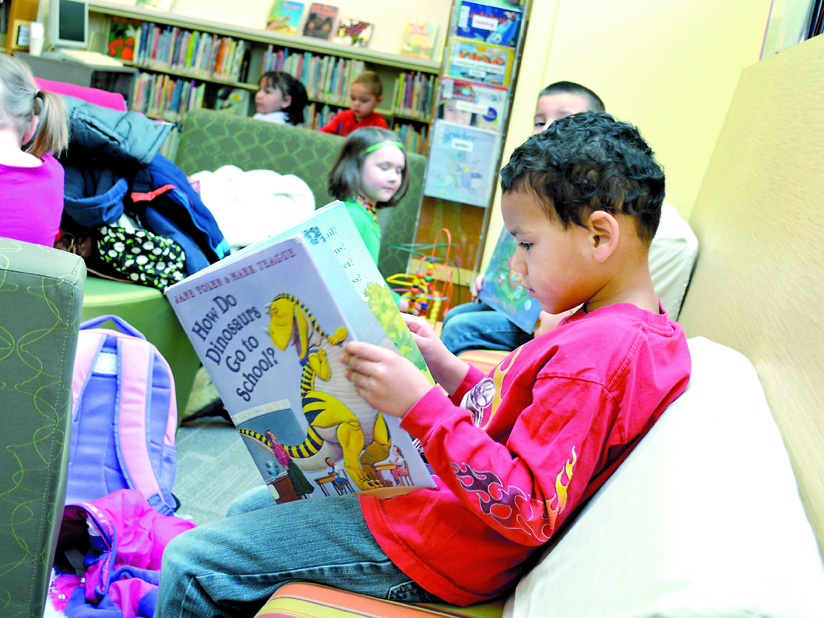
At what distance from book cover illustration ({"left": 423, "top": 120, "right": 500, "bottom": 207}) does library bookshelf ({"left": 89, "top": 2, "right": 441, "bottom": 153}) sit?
1.98 m

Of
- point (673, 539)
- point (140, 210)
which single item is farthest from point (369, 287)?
point (140, 210)

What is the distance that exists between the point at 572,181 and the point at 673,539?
1.38ft

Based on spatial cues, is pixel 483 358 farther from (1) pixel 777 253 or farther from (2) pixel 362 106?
(2) pixel 362 106

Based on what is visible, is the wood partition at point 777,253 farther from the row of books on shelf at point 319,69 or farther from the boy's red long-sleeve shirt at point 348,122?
the row of books on shelf at point 319,69

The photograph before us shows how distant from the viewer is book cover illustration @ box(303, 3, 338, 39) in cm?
483

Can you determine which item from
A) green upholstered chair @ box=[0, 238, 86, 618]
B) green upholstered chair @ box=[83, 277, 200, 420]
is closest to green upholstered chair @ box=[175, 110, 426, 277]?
green upholstered chair @ box=[83, 277, 200, 420]

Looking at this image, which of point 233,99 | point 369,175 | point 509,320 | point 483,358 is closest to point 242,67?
point 233,99

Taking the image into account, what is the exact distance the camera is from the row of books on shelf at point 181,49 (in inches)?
192

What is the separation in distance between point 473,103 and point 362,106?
1.47 metres

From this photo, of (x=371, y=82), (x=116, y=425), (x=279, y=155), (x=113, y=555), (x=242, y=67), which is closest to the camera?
(x=113, y=555)

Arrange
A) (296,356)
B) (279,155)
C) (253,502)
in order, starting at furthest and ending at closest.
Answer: (279,155)
(253,502)
(296,356)

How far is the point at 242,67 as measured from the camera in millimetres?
4945

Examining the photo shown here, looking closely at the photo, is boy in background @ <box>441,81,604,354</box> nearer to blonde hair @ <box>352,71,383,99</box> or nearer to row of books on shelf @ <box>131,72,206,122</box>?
blonde hair @ <box>352,71,383,99</box>

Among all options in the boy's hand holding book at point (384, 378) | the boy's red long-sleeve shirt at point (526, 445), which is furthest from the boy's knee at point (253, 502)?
the boy's hand holding book at point (384, 378)
